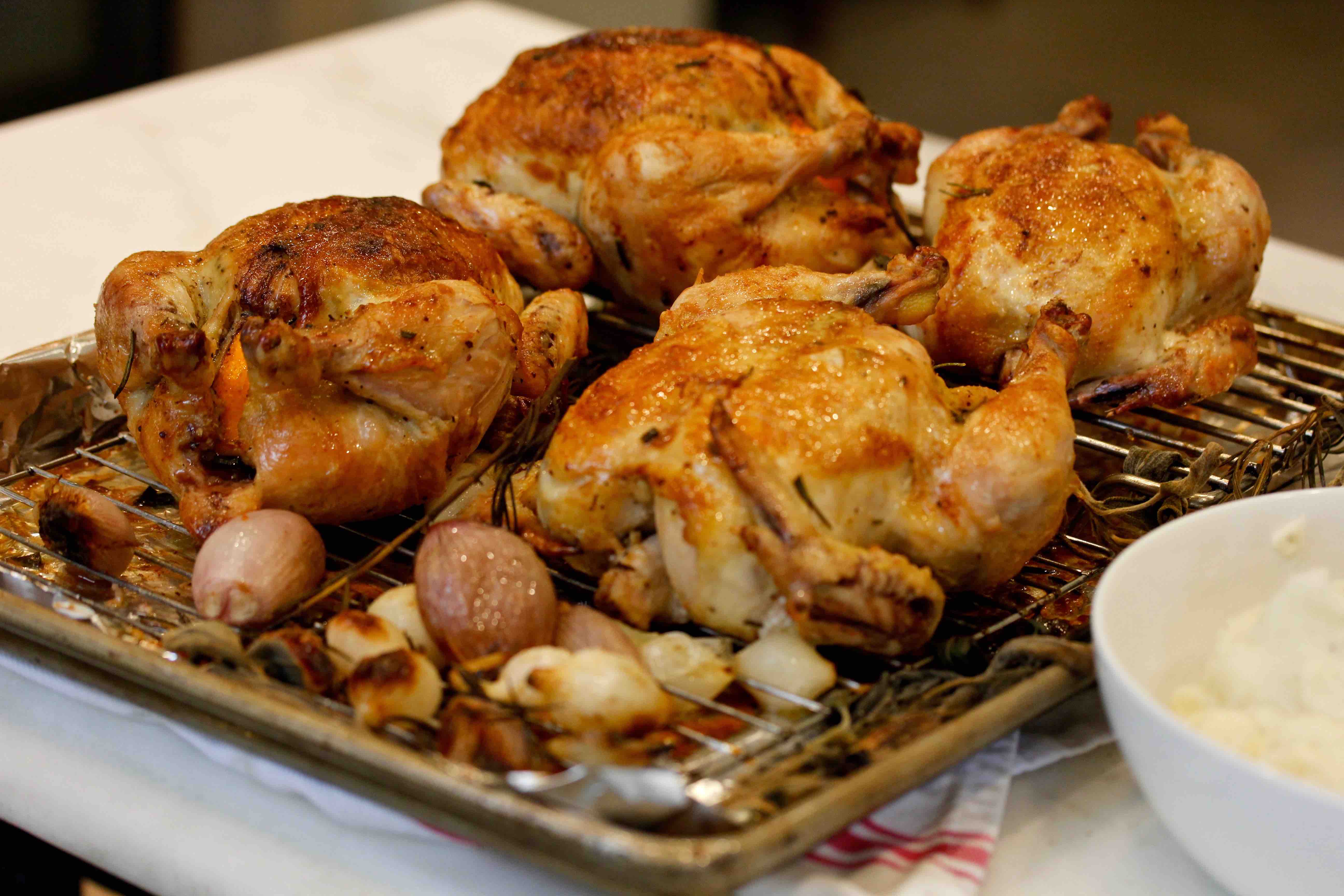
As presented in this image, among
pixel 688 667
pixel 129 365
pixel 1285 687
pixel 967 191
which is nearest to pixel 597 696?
pixel 688 667

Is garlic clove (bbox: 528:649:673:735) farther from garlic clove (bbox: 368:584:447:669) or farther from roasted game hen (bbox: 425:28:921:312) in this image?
roasted game hen (bbox: 425:28:921:312)

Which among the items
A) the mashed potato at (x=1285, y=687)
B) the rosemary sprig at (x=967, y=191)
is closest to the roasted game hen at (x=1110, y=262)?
the rosemary sprig at (x=967, y=191)

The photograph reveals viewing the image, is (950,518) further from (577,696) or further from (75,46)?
(75,46)

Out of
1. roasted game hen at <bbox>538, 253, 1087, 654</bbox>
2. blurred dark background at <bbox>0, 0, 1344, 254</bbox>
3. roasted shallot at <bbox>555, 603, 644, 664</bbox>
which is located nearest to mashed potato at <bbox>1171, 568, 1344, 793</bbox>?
roasted game hen at <bbox>538, 253, 1087, 654</bbox>

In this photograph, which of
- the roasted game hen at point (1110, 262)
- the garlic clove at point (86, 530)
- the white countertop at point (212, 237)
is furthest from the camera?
the roasted game hen at point (1110, 262)

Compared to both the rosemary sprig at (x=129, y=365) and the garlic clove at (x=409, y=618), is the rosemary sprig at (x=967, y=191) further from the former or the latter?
the rosemary sprig at (x=129, y=365)

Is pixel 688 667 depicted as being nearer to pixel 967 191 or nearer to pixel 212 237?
pixel 967 191
